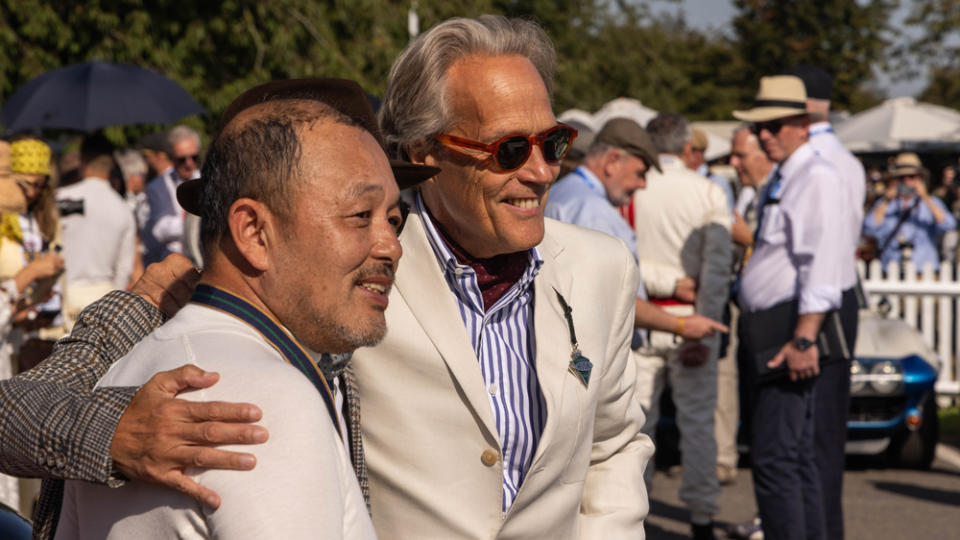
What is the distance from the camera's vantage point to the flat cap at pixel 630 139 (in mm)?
6164

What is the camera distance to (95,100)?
32.9ft

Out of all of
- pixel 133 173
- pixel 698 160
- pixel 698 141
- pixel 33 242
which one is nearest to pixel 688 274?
pixel 698 160

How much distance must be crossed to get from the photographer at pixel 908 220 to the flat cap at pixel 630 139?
8.24 m

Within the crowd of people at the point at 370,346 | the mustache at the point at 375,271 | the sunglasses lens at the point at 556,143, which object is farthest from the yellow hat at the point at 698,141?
the mustache at the point at 375,271

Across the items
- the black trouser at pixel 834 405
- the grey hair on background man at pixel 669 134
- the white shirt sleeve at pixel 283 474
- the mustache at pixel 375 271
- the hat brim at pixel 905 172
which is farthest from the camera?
the hat brim at pixel 905 172

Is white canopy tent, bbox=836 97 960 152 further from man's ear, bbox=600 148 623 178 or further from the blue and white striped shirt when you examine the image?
the blue and white striped shirt

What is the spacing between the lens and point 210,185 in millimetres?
1689

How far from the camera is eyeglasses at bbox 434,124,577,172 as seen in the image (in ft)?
7.96

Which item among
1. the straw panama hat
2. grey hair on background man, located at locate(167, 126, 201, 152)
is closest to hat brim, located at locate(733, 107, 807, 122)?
the straw panama hat

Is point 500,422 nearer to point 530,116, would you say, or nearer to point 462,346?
point 462,346

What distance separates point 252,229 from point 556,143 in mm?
1029

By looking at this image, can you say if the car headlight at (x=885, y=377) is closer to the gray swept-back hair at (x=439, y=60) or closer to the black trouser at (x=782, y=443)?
the black trouser at (x=782, y=443)

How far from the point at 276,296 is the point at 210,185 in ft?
0.68

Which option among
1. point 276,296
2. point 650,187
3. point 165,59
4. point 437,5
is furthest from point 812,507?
point 437,5
